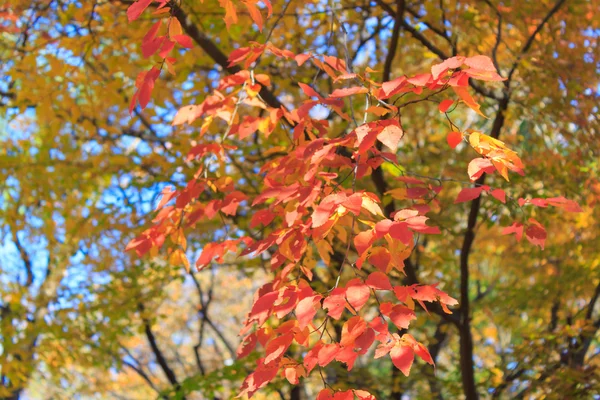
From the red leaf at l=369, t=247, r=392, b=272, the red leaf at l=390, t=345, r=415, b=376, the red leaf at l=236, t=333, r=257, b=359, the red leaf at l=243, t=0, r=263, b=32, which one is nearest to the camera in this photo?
the red leaf at l=390, t=345, r=415, b=376

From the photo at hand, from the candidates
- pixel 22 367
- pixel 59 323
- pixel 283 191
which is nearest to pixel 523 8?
pixel 283 191

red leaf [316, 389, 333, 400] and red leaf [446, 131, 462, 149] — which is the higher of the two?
red leaf [446, 131, 462, 149]

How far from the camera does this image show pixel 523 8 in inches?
130

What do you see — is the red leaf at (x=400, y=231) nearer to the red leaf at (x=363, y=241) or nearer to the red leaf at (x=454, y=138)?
the red leaf at (x=363, y=241)

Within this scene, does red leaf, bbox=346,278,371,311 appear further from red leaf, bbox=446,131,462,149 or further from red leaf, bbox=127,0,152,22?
red leaf, bbox=127,0,152,22

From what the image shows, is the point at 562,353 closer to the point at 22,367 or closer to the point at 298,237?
the point at 298,237

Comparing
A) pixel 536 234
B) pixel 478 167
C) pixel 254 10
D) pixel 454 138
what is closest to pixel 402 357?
pixel 478 167

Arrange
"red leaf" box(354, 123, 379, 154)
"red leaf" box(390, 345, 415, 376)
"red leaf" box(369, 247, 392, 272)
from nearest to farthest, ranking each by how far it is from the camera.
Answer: "red leaf" box(390, 345, 415, 376), "red leaf" box(354, 123, 379, 154), "red leaf" box(369, 247, 392, 272)

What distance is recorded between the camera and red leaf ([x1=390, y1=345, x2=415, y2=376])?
1.38 metres

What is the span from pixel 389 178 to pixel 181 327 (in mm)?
8014

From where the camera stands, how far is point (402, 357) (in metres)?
1.40

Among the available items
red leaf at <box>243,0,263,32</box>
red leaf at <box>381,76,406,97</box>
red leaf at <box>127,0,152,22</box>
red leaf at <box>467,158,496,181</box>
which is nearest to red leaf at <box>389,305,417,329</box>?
red leaf at <box>467,158,496,181</box>

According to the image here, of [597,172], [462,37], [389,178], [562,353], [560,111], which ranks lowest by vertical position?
[562,353]

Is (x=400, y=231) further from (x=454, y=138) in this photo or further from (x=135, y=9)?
(x=135, y=9)
